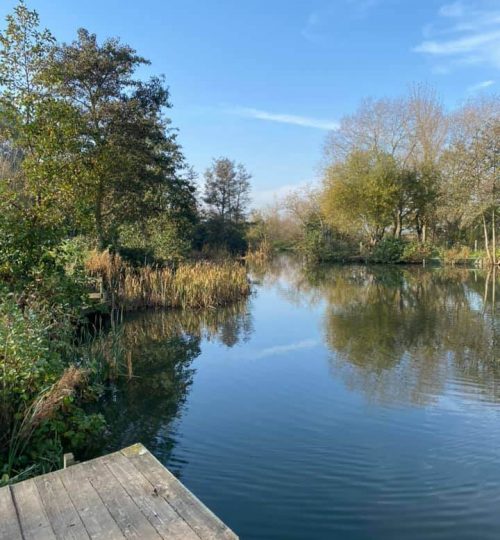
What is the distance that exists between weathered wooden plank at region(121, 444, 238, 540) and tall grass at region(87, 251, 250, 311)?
Answer: 25.2 feet

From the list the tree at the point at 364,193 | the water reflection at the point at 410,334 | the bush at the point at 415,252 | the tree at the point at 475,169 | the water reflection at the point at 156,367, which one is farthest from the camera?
the bush at the point at 415,252

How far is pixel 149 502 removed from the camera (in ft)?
7.17

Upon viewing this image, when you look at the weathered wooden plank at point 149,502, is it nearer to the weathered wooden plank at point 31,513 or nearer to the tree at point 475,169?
the weathered wooden plank at point 31,513

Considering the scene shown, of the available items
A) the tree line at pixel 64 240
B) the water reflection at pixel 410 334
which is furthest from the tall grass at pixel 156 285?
the water reflection at pixel 410 334

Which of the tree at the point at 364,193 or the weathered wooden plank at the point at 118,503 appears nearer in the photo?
the weathered wooden plank at the point at 118,503

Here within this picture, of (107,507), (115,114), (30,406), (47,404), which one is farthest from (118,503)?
(115,114)

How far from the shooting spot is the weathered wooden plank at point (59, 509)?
78.4 inches

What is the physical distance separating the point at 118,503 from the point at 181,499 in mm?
301

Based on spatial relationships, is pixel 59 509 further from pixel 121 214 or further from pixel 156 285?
pixel 121 214

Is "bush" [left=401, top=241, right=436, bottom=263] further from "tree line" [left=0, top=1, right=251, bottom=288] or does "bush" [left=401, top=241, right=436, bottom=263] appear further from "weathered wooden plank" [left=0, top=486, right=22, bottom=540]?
"weathered wooden plank" [left=0, top=486, right=22, bottom=540]

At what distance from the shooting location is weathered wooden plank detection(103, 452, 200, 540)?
1.94 metres

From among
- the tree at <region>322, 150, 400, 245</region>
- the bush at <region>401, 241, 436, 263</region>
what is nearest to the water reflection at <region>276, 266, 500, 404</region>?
the bush at <region>401, 241, 436, 263</region>

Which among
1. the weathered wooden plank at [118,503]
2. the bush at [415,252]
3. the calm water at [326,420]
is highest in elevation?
the bush at [415,252]

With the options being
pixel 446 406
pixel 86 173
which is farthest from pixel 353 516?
pixel 86 173
